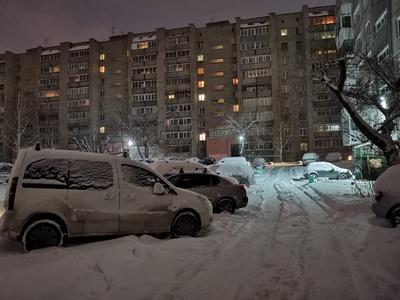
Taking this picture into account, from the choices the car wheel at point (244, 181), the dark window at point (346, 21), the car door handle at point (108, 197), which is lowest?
the car wheel at point (244, 181)

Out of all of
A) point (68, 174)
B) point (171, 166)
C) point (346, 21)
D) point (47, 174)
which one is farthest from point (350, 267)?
point (346, 21)

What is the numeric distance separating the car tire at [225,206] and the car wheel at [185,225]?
4164 mm

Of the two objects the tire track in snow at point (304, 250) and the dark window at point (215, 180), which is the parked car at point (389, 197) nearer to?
the tire track in snow at point (304, 250)

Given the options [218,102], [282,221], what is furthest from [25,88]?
[282,221]

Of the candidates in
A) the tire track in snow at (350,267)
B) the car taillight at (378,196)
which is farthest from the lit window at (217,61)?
the car taillight at (378,196)

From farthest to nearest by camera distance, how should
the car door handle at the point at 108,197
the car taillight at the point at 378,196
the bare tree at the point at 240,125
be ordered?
the bare tree at the point at 240,125 < the car taillight at the point at 378,196 < the car door handle at the point at 108,197

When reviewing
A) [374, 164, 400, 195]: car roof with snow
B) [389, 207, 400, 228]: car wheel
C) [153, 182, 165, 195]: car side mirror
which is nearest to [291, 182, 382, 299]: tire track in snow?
[389, 207, 400, 228]: car wheel

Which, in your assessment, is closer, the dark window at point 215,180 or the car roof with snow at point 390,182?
the car roof with snow at point 390,182

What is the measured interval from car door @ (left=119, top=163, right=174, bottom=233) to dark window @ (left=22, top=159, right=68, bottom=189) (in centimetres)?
117

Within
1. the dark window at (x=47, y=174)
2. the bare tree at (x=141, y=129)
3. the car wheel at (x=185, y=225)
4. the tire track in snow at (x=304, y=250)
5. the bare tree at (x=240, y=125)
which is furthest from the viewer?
the bare tree at (x=240, y=125)

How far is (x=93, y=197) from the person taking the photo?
747 cm

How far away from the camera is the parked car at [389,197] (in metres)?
9.41

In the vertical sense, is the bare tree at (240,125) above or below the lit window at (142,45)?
below

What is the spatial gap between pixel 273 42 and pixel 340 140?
77.5 feet
